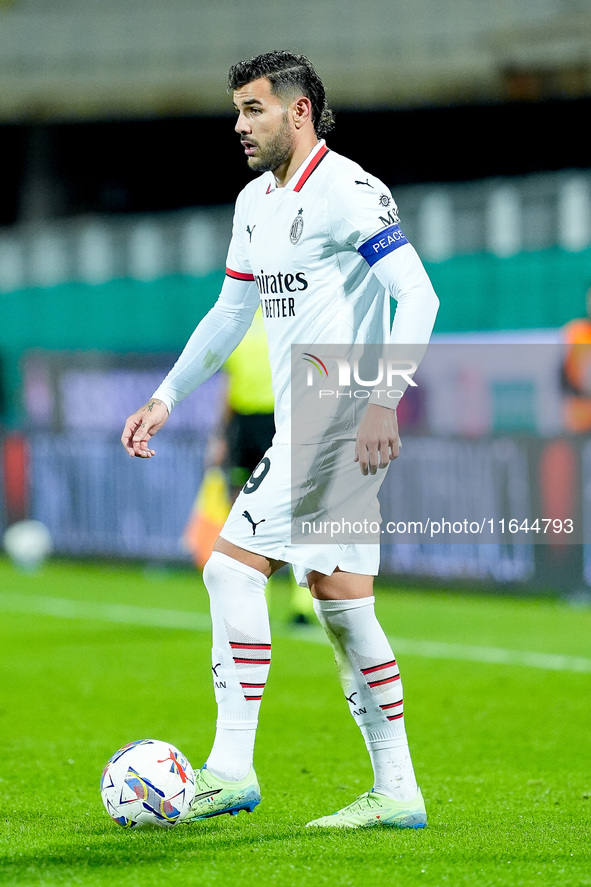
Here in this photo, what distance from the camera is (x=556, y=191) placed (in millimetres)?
12602

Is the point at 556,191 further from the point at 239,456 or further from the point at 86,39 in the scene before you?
the point at 86,39

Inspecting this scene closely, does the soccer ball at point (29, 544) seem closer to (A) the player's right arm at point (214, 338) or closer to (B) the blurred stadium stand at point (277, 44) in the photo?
(A) the player's right arm at point (214, 338)

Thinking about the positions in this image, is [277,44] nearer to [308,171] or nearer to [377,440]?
[308,171]

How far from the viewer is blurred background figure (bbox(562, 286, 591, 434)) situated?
10.3 metres

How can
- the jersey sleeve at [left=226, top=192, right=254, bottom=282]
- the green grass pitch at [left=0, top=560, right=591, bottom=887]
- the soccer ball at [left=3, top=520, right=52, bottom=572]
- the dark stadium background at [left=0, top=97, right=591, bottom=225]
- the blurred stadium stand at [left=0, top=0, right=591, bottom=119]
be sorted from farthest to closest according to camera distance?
the dark stadium background at [left=0, top=97, right=591, bottom=225], the blurred stadium stand at [left=0, top=0, right=591, bottom=119], the soccer ball at [left=3, top=520, right=52, bottom=572], the jersey sleeve at [left=226, top=192, right=254, bottom=282], the green grass pitch at [left=0, top=560, right=591, bottom=887]

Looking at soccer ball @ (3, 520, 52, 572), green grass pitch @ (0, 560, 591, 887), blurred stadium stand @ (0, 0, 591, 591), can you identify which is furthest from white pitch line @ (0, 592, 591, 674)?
soccer ball @ (3, 520, 52, 572)

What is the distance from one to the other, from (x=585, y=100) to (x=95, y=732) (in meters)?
19.2

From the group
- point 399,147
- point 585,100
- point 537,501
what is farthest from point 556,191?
point 399,147

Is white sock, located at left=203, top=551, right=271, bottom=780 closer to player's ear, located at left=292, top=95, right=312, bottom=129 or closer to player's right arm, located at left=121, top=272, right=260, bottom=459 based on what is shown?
player's right arm, located at left=121, top=272, right=260, bottom=459

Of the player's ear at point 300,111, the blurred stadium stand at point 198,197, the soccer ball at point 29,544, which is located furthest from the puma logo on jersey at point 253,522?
the soccer ball at point 29,544

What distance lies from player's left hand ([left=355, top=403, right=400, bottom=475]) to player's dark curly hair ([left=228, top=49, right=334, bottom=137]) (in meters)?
0.98

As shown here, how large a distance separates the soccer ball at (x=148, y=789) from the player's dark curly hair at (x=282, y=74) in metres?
1.88

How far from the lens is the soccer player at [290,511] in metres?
4.06

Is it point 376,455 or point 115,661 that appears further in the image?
point 115,661
